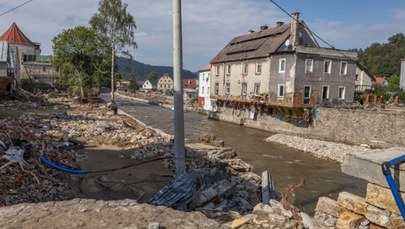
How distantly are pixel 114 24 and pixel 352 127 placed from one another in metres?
29.7

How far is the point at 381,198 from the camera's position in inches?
128

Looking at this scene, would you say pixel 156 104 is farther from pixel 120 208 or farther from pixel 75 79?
pixel 120 208

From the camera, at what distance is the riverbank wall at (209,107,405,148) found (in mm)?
24312

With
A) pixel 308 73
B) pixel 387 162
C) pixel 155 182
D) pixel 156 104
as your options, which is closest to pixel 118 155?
pixel 155 182

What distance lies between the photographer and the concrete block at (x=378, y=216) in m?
3.21

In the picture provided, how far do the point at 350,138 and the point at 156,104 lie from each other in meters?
40.9

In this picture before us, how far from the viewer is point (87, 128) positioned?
68.9 ft

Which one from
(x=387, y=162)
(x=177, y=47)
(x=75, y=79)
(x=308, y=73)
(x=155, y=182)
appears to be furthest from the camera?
(x=75, y=79)

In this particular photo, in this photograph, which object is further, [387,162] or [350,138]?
[350,138]

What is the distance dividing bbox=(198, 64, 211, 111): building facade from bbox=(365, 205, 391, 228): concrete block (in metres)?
46.2

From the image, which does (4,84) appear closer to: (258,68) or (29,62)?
(258,68)

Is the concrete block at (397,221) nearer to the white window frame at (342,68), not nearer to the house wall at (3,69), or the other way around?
the white window frame at (342,68)

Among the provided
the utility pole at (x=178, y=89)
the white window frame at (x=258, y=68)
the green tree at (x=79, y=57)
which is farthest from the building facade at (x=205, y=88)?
the utility pole at (x=178, y=89)

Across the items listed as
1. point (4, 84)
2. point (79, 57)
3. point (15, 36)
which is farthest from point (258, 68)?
point (15, 36)
